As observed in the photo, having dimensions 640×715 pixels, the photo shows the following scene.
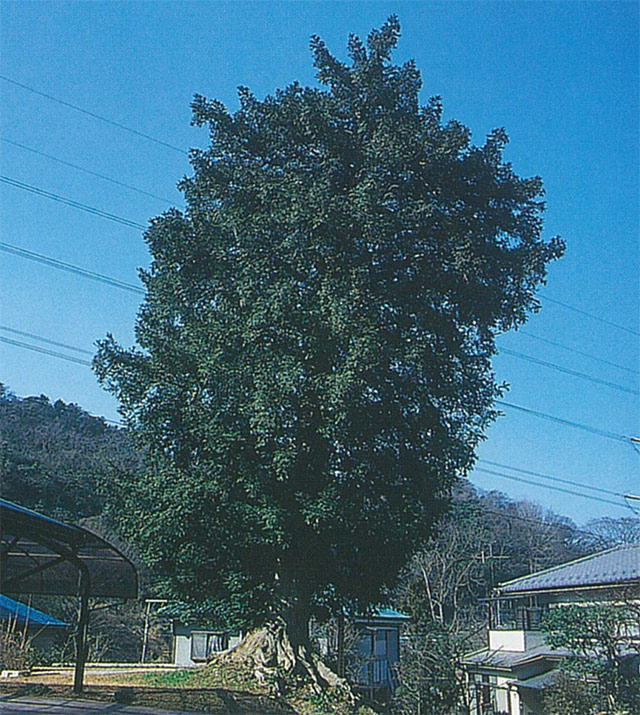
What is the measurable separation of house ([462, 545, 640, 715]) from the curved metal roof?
6987mm

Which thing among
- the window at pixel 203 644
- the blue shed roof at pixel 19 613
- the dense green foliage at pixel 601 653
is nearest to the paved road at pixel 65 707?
the dense green foliage at pixel 601 653

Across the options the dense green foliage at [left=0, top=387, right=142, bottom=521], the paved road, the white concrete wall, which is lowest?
the white concrete wall

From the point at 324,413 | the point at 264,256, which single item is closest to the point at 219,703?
the point at 324,413

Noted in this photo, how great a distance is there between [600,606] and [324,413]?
499 centimetres

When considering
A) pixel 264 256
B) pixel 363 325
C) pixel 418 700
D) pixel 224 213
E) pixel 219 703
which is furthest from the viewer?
pixel 418 700

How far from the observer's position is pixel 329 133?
912cm

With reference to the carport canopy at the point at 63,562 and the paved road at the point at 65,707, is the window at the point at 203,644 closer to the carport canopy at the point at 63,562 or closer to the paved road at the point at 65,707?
the carport canopy at the point at 63,562

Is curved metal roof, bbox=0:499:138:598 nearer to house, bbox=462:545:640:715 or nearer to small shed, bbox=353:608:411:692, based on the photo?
house, bbox=462:545:640:715

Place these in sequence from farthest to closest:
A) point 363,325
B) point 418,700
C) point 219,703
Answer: point 418,700
point 363,325
point 219,703

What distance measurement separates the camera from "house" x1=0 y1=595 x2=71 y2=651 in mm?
10992

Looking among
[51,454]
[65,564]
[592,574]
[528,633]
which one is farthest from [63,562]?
[528,633]

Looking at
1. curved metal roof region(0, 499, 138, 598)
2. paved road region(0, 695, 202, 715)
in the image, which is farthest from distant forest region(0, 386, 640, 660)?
paved road region(0, 695, 202, 715)

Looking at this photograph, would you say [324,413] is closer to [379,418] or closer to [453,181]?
[379,418]

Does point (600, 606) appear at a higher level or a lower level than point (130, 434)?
lower
